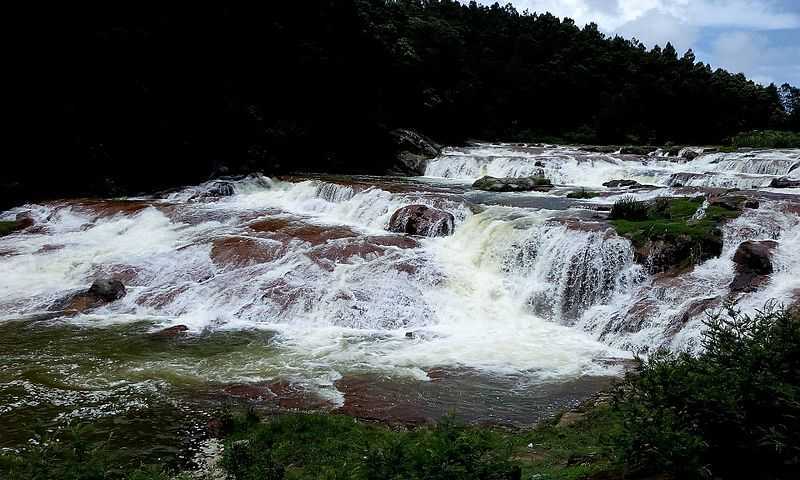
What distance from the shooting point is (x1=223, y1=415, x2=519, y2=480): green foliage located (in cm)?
462

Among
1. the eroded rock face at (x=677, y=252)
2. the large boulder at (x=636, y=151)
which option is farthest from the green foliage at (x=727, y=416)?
the large boulder at (x=636, y=151)

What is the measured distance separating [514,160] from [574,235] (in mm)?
15804

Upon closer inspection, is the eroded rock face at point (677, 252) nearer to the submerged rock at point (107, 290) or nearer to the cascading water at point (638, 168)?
the cascading water at point (638, 168)

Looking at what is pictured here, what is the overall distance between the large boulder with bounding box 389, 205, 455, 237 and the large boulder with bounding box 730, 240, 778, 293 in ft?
24.4

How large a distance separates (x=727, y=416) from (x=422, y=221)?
43.4ft

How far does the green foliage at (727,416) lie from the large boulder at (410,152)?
28.8m

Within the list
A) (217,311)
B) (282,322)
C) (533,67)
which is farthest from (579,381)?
(533,67)

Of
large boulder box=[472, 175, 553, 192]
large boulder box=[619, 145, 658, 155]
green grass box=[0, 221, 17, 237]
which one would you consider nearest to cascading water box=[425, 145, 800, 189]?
large boulder box=[619, 145, 658, 155]

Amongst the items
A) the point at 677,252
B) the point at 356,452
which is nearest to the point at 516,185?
the point at 677,252

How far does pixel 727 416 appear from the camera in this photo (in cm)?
452

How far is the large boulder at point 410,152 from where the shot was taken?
33750 mm

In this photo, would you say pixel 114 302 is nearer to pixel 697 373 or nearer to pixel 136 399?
pixel 136 399

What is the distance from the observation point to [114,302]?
13.7m

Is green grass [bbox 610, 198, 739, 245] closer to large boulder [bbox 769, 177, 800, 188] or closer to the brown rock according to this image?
large boulder [bbox 769, 177, 800, 188]
